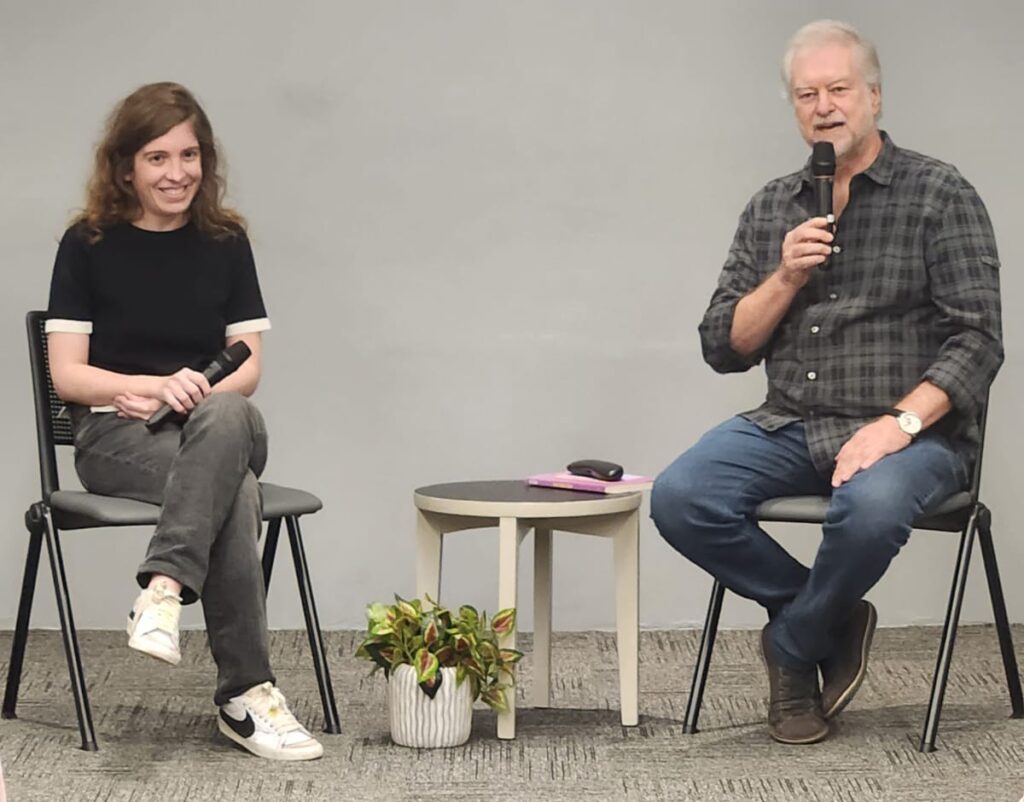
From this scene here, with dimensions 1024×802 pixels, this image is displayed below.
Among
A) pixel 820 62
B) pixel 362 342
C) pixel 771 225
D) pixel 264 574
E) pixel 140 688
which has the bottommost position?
pixel 140 688

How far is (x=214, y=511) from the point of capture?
2.62 meters

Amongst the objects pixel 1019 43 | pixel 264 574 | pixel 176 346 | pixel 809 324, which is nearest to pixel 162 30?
pixel 176 346

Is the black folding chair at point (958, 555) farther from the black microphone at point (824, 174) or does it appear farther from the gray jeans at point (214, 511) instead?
the gray jeans at point (214, 511)

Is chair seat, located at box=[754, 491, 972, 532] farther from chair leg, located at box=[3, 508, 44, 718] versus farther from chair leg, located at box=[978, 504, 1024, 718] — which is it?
chair leg, located at box=[3, 508, 44, 718]

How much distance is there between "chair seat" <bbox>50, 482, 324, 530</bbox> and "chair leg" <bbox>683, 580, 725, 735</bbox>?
0.73 meters

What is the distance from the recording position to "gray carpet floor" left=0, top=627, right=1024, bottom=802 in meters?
2.50

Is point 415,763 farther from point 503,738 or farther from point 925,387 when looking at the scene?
point 925,387

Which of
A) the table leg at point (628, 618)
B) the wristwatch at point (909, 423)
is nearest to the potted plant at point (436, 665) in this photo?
the table leg at point (628, 618)

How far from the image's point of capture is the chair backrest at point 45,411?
113 inches

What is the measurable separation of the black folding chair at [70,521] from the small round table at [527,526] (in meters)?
0.21

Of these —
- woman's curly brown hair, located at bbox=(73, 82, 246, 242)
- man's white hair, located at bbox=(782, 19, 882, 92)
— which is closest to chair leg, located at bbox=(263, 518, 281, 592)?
woman's curly brown hair, located at bbox=(73, 82, 246, 242)

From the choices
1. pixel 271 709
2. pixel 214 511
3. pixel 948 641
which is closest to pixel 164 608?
pixel 214 511

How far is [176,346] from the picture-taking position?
293cm

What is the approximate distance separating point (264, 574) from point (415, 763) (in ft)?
1.70
